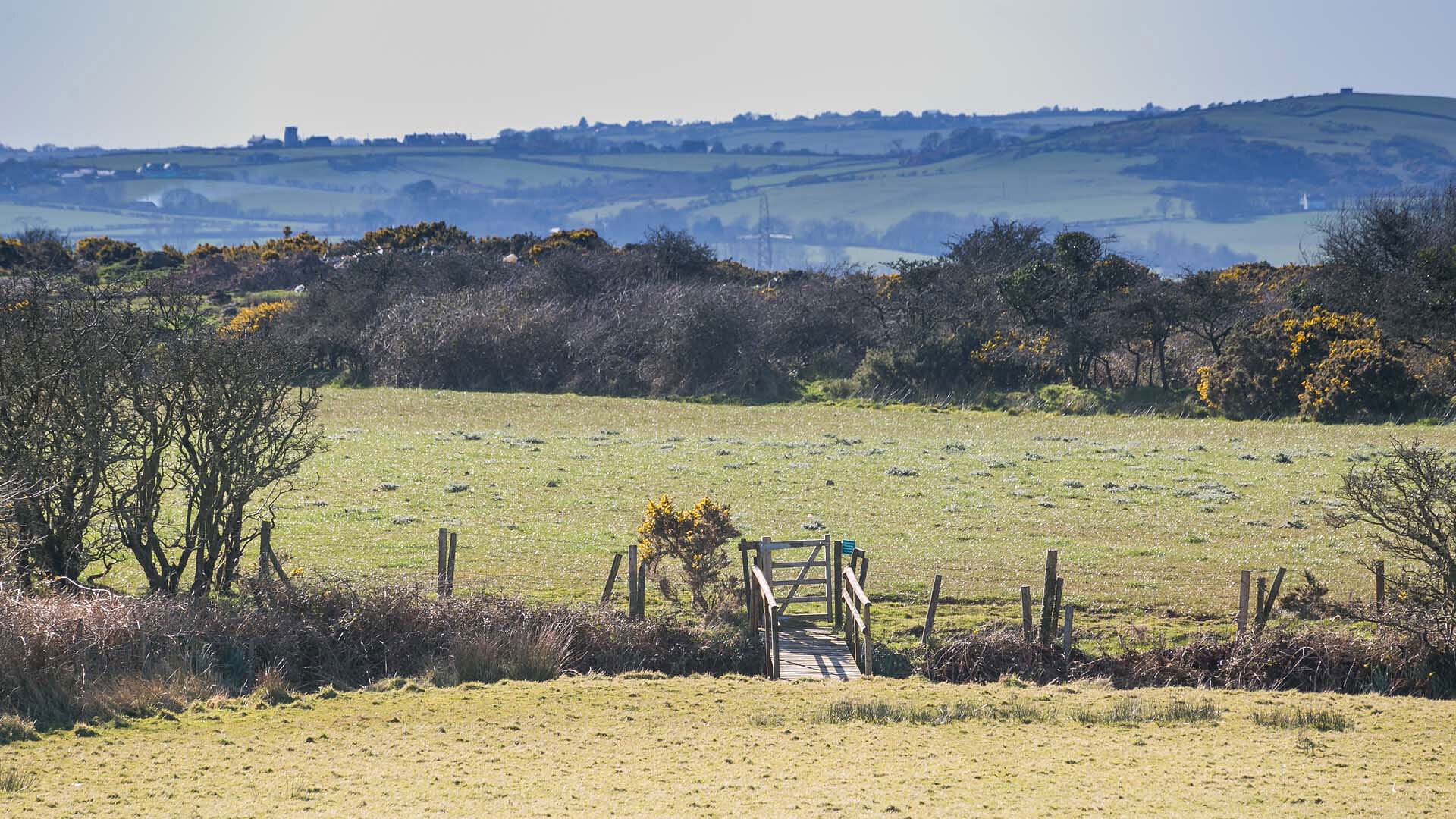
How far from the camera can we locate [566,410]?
48031mm

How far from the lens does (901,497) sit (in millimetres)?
28984

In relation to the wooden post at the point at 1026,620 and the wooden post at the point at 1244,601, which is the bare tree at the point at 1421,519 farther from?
the wooden post at the point at 1026,620

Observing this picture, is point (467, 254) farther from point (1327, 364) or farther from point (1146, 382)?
point (1327, 364)

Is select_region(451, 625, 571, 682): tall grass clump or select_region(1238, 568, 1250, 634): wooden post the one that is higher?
select_region(1238, 568, 1250, 634): wooden post

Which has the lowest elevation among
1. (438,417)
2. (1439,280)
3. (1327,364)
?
(438,417)

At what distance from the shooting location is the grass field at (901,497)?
2167cm

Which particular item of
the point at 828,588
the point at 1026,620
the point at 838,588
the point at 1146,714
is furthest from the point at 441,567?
the point at 1146,714

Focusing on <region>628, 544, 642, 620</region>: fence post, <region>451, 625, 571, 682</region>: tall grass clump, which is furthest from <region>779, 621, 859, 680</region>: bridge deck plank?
<region>451, 625, 571, 682</region>: tall grass clump

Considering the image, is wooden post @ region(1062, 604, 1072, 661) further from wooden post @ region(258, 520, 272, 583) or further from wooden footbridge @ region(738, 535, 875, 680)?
wooden post @ region(258, 520, 272, 583)

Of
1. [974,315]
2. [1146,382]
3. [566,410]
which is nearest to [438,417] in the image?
[566,410]

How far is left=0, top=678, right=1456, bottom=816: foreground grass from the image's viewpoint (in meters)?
12.4

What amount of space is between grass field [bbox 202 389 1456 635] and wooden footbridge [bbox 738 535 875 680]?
33.5 inches

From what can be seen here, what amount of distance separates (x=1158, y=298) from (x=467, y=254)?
3505 cm

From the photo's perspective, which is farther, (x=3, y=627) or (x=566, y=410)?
(x=566, y=410)
